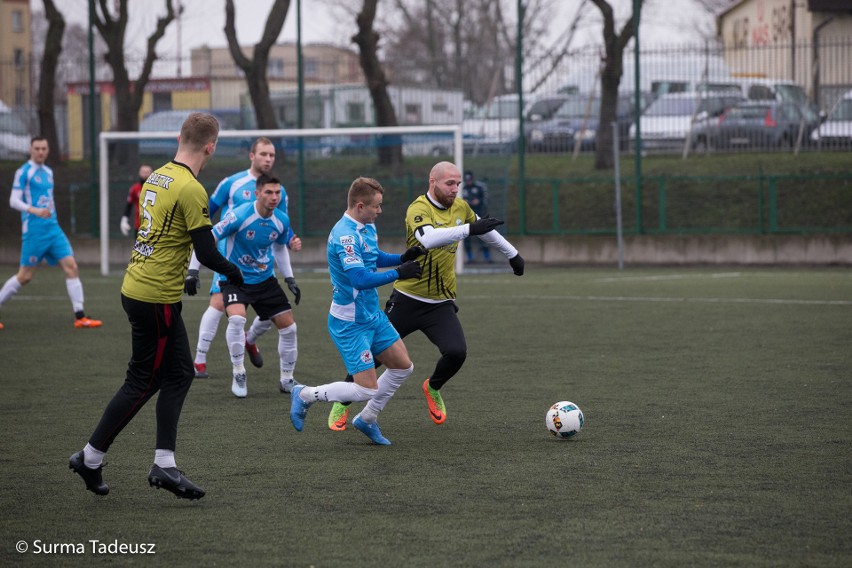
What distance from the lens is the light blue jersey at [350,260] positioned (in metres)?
6.70

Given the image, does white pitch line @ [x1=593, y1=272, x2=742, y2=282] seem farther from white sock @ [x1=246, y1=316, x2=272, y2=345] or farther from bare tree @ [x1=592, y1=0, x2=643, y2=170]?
white sock @ [x1=246, y1=316, x2=272, y2=345]

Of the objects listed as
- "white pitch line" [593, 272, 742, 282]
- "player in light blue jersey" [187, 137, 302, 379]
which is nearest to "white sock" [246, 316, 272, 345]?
"player in light blue jersey" [187, 137, 302, 379]

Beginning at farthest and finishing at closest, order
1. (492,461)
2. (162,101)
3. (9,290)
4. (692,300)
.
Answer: (162,101), (692,300), (9,290), (492,461)

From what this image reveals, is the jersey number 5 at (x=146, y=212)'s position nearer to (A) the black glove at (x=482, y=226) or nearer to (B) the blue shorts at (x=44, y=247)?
(A) the black glove at (x=482, y=226)

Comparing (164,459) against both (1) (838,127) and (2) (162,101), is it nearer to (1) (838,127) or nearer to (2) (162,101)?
(1) (838,127)

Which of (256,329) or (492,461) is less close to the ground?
(256,329)

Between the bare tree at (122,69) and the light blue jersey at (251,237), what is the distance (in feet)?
54.3

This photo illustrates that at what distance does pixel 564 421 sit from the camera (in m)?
6.89

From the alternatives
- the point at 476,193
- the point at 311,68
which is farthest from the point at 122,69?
the point at 476,193

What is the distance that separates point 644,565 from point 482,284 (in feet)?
46.5

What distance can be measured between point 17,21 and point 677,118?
210ft

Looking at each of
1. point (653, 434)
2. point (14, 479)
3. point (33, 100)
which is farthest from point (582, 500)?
point (33, 100)

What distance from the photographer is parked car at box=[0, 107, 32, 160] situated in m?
24.8

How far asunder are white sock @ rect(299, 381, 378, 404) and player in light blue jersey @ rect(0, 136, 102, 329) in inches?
266
